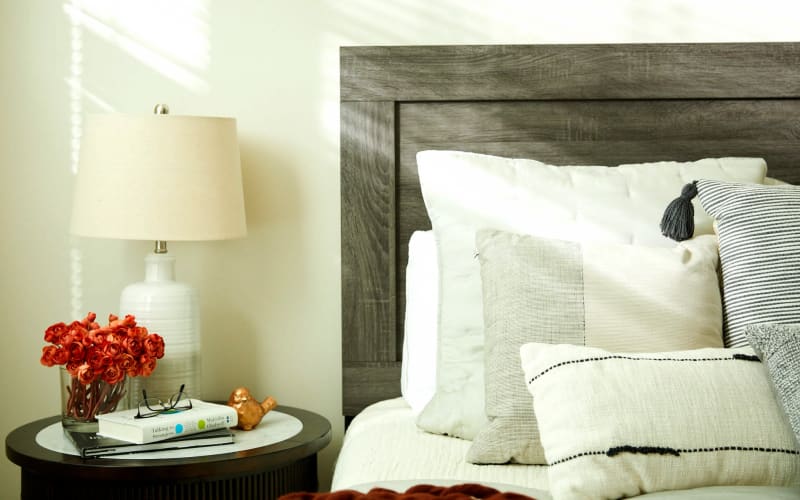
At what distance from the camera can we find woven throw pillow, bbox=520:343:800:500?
1.20 meters

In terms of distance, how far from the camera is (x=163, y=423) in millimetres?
1724

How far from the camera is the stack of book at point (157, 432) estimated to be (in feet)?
5.56

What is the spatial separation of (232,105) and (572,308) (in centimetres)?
112

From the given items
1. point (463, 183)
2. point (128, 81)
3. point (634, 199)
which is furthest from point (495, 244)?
point (128, 81)

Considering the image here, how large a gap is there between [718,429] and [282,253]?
1.27 meters

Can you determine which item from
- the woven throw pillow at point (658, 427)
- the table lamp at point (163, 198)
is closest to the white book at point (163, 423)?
the table lamp at point (163, 198)

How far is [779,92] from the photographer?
212cm

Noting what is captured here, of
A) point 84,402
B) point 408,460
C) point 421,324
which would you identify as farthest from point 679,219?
point 84,402

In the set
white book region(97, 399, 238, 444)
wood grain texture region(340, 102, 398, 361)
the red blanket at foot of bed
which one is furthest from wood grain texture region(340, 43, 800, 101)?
the red blanket at foot of bed

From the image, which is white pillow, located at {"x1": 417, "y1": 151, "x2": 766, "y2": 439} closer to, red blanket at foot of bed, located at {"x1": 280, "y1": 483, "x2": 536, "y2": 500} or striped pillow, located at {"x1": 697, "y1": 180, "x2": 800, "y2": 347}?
striped pillow, located at {"x1": 697, "y1": 180, "x2": 800, "y2": 347}

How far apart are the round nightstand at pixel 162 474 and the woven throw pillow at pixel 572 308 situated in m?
0.47

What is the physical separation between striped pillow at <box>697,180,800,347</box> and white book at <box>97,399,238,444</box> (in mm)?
1016

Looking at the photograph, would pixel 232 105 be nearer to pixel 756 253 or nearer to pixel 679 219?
pixel 679 219

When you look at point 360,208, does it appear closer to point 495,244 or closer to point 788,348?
point 495,244
